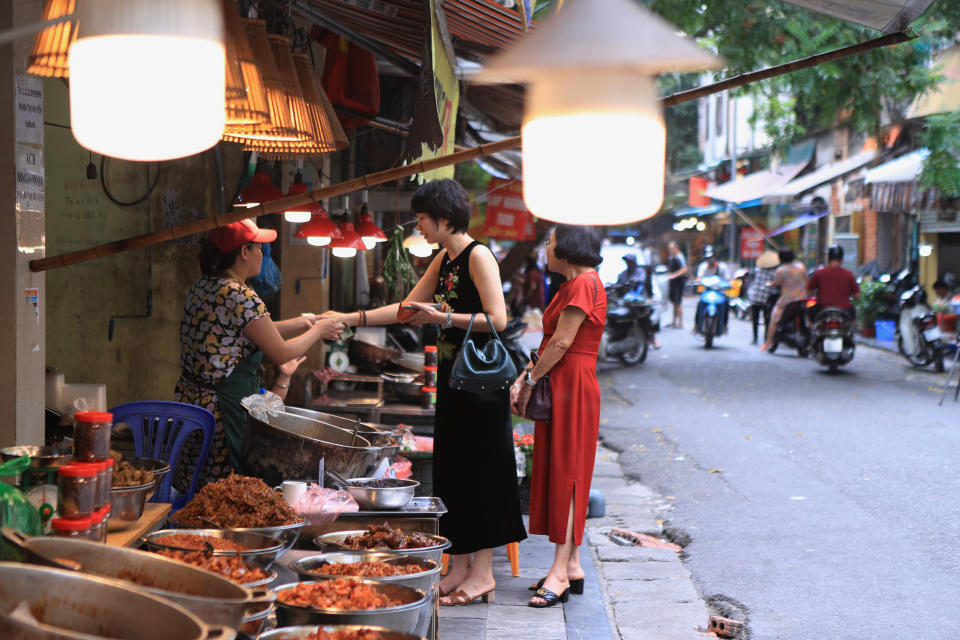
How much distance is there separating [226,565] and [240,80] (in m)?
1.51

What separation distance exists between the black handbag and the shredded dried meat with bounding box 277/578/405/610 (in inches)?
79.1

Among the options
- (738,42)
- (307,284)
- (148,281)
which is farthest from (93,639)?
(738,42)

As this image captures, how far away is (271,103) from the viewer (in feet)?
11.8

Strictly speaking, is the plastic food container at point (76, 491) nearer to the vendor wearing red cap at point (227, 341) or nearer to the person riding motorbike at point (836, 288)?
the vendor wearing red cap at point (227, 341)

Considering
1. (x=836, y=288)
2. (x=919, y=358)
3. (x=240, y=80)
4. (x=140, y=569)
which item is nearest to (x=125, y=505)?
(x=140, y=569)

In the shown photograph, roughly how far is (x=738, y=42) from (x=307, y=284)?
25.9ft

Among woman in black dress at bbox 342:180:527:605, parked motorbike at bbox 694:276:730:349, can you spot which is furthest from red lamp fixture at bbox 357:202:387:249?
parked motorbike at bbox 694:276:730:349

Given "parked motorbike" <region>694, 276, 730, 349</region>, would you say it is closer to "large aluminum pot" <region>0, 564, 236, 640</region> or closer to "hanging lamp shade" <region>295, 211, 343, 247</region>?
"hanging lamp shade" <region>295, 211, 343, 247</region>

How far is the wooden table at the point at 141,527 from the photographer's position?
118 inches

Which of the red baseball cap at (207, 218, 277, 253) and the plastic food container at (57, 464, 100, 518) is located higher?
the red baseball cap at (207, 218, 277, 253)

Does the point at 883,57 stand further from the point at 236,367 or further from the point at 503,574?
the point at 236,367

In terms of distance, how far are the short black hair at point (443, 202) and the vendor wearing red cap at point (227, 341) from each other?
79 centimetres

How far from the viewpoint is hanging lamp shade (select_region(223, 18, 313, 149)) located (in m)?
3.55

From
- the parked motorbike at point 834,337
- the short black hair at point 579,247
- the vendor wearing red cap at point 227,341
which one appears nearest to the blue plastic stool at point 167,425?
the vendor wearing red cap at point 227,341
